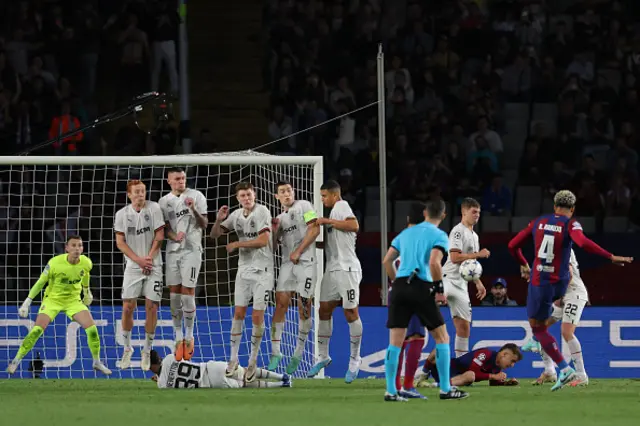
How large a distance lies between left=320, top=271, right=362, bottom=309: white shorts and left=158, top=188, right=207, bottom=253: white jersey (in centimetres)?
167

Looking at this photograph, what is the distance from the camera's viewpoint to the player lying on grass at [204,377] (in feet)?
45.5

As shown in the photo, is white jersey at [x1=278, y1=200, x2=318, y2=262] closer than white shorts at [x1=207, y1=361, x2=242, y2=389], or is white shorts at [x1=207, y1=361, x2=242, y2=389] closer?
white shorts at [x1=207, y1=361, x2=242, y2=389]

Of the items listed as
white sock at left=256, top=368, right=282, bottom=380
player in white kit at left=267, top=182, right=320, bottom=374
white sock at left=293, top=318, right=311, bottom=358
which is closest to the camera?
white sock at left=256, top=368, right=282, bottom=380

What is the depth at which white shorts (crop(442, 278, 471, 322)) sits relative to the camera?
15.1 m

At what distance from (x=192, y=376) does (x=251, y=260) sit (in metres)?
1.60

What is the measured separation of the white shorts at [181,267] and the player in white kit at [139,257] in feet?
0.52

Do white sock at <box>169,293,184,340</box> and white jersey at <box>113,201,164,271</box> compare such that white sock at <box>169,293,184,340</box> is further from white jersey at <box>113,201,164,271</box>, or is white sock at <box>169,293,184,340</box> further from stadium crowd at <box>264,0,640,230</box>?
stadium crowd at <box>264,0,640,230</box>

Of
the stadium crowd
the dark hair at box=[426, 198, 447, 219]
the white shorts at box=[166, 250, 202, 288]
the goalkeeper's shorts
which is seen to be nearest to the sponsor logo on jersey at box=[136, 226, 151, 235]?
the white shorts at box=[166, 250, 202, 288]

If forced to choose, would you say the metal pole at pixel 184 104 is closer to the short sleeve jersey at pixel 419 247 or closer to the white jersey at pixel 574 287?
the white jersey at pixel 574 287

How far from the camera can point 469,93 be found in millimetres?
22703

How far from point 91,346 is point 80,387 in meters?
1.53

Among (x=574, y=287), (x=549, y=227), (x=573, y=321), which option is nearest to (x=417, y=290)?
(x=549, y=227)

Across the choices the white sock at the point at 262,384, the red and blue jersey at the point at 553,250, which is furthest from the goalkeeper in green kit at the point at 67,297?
the red and blue jersey at the point at 553,250

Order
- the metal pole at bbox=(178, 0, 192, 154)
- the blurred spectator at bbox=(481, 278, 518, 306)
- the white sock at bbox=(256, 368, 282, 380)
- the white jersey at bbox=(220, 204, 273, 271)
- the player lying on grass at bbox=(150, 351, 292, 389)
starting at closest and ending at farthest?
the player lying on grass at bbox=(150, 351, 292, 389) < the white sock at bbox=(256, 368, 282, 380) < the white jersey at bbox=(220, 204, 273, 271) < the blurred spectator at bbox=(481, 278, 518, 306) < the metal pole at bbox=(178, 0, 192, 154)
